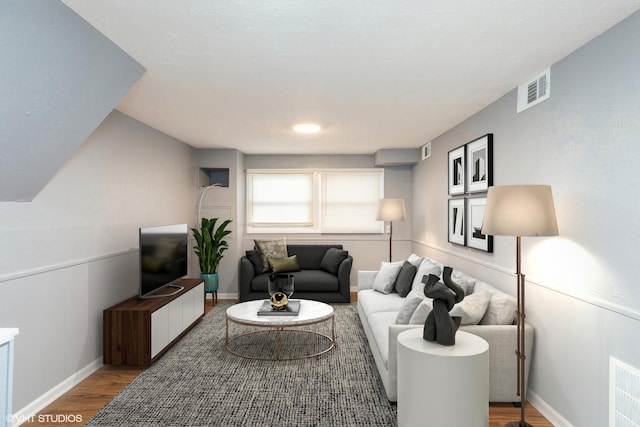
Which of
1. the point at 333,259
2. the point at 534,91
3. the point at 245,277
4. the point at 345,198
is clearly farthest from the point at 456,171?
the point at 245,277

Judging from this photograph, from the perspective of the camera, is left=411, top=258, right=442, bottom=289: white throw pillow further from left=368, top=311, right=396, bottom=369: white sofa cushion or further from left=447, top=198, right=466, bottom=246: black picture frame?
left=368, top=311, right=396, bottom=369: white sofa cushion

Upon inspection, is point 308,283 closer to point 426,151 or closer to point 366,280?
point 366,280

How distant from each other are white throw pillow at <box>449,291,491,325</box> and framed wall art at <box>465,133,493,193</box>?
1126mm

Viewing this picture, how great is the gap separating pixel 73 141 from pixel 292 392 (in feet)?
7.80

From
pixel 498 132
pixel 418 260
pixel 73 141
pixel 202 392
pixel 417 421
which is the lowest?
pixel 202 392

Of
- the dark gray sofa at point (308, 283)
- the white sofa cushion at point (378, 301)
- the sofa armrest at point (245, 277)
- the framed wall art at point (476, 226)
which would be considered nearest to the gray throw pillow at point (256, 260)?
the dark gray sofa at point (308, 283)

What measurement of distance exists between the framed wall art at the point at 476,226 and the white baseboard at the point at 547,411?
3.98 ft

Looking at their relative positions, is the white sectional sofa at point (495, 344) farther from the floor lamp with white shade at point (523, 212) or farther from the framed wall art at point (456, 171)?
the framed wall art at point (456, 171)

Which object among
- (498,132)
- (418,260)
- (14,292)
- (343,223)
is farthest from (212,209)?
(498,132)

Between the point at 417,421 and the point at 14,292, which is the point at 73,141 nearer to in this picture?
the point at 14,292

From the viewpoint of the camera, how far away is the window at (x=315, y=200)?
6.92 meters

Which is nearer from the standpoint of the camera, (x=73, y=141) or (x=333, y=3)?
(x=333, y=3)

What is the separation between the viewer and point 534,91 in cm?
294

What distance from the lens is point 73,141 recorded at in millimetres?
2715
